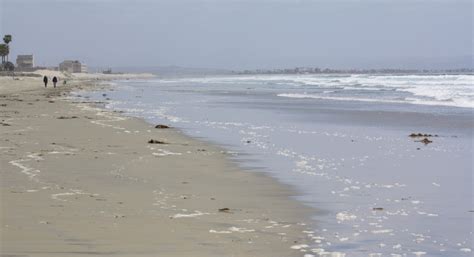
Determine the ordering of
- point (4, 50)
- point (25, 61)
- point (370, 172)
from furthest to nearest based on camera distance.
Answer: point (25, 61)
point (4, 50)
point (370, 172)

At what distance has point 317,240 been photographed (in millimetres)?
5969

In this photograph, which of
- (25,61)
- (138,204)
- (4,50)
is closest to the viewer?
(138,204)

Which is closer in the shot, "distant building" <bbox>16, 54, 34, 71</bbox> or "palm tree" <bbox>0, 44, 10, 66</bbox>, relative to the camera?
"palm tree" <bbox>0, 44, 10, 66</bbox>

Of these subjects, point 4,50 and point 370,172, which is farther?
point 4,50

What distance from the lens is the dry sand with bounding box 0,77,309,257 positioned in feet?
18.5

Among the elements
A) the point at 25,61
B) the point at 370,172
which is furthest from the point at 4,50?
the point at 370,172

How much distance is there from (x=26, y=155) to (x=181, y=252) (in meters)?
6.53

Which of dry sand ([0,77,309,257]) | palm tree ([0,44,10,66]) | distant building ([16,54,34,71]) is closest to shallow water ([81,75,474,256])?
dry sand ([0,77,309,257])

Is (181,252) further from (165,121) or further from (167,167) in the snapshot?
(165,121)

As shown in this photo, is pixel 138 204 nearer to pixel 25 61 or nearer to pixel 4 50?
pixel 4 50

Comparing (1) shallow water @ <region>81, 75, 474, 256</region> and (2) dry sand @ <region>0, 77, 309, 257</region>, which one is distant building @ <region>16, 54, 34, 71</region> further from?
(2) dry sand @ <region>0, 77, 309, 257</region>

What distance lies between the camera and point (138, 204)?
7.43 metres

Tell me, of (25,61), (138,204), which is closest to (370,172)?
(138,204)

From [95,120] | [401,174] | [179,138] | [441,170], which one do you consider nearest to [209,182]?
[401,174]
